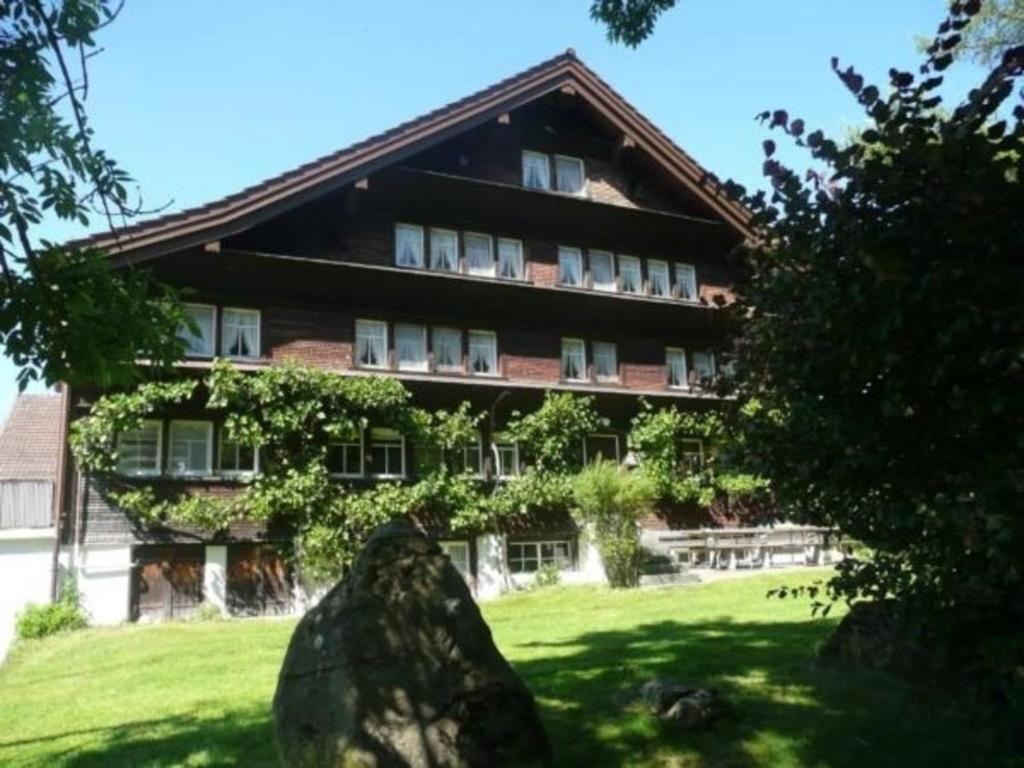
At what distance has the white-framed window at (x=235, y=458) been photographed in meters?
19.7

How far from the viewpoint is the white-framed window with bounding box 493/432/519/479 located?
75.4 ft

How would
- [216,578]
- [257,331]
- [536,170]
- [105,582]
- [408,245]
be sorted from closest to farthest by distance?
[105,582]
[216,578]
[257,331]
[408,245]
[536,170]

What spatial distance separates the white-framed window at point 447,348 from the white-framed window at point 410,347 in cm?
30

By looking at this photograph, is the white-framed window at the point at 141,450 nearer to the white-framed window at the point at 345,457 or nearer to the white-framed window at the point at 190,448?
the white-framed window at the point at 190,448

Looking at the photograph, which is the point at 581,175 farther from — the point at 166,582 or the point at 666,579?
the point at 166,582

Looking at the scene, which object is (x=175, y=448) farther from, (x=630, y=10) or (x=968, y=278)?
(x=968, y=278)

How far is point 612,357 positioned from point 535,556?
6545 mm

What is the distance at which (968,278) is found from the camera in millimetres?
3447

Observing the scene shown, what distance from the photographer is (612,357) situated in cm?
2580

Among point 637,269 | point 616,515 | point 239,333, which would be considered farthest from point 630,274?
point 239,333

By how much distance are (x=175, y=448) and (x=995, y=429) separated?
1850 cm

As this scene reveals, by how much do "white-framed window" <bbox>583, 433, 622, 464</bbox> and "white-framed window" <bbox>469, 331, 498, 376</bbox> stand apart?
334cm

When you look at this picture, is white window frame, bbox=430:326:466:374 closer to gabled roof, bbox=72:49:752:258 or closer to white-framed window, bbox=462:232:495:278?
white-framed window, bbox=462:232:495:278

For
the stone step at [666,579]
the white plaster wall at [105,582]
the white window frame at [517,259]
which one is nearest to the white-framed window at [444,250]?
the white window frame at [517,259]
